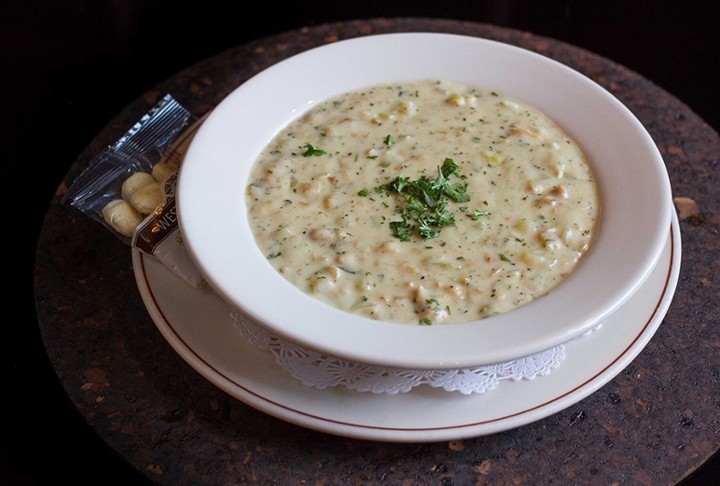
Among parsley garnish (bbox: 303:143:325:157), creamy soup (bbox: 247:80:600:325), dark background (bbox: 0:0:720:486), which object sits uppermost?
parsley garnish (bbox: 303:143:325:157)

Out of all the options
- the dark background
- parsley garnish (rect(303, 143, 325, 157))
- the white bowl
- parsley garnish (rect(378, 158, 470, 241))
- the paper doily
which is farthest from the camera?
the dark background

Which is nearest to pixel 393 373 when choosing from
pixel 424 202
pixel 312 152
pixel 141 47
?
pixel 424 202

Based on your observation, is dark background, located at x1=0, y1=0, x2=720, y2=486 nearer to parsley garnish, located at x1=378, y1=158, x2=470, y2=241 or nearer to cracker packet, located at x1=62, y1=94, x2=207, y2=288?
cracker packet, located at x1=62, y1=94, x2=207, y2=288

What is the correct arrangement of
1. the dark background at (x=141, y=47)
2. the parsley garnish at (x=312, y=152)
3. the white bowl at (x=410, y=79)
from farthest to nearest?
the dark background at (x=141, y=47), the parsley garnish at (x=312, y=152), the white bowl at (x=410, y=79)

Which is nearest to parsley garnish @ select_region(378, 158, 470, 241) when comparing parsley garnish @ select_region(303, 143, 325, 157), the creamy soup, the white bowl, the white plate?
the creamy soup

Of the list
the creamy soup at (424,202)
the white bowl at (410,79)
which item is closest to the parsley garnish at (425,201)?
the creamy soup at (424,202)

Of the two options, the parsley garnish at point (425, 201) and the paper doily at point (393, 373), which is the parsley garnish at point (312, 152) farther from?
the paper doily at point (393, 373)

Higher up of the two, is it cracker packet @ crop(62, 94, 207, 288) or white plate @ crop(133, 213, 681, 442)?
cracker packet @ crop(62, 94, 207, 288)
